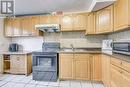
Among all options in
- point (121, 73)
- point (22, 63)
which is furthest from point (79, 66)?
point (22, 63)

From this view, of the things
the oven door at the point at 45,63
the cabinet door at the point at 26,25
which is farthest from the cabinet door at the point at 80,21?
the cabinet door at the point at 26,25

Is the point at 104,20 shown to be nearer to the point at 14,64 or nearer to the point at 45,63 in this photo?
the point at 45,63

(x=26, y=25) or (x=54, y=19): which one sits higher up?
(x=54, y=19)

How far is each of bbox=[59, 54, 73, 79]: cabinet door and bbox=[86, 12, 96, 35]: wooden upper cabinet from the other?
0.95 metres

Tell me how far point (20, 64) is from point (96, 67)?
Answer: 239cm

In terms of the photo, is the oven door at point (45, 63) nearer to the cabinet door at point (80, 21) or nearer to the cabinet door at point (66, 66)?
the cabinet door at point (66, 66)

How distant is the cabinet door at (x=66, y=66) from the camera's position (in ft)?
11.2

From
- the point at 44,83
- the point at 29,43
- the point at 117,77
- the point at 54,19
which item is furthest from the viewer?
the point at 29,43

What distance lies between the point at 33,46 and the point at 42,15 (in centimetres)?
119

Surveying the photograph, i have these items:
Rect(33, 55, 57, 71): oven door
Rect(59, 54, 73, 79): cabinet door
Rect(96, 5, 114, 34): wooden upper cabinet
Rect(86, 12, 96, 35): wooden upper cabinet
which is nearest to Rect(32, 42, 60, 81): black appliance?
Rect(33, 55, 57, 71): oven door

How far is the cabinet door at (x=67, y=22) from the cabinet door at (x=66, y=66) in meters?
0.95

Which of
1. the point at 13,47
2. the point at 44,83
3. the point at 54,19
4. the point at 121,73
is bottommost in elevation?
the point at 44,83

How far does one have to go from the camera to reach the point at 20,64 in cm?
404

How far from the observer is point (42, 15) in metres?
4.12
